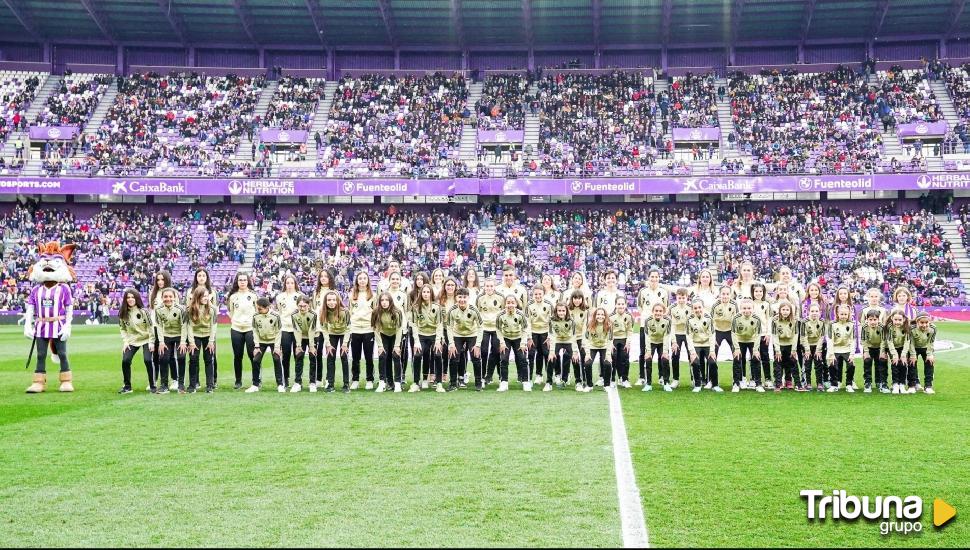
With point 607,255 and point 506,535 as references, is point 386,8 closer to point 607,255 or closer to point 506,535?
point 607,255

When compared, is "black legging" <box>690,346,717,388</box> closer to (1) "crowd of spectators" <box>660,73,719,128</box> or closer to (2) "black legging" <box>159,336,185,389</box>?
(2) "black legging" <box>159,336,185,389</box>

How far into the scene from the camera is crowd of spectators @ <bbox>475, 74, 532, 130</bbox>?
1905 inches

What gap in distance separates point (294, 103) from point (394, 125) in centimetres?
609

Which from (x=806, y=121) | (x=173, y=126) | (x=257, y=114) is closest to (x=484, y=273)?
(x=257, y=114)

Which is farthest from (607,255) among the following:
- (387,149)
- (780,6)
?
(780,6)

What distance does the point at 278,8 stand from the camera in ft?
153

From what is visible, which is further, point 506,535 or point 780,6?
point 780,6

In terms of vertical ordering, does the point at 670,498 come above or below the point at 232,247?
below

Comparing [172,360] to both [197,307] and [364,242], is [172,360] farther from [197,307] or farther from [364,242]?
[364,242]

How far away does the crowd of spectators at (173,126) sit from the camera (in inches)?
1772

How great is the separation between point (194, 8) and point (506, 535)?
47208 millimetres

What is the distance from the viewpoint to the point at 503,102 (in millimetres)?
49906

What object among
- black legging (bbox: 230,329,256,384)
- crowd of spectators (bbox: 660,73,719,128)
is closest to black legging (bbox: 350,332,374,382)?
black legging (bbox: 230,329,256,384)

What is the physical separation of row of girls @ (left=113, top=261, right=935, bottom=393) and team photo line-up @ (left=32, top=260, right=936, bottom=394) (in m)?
0.02
